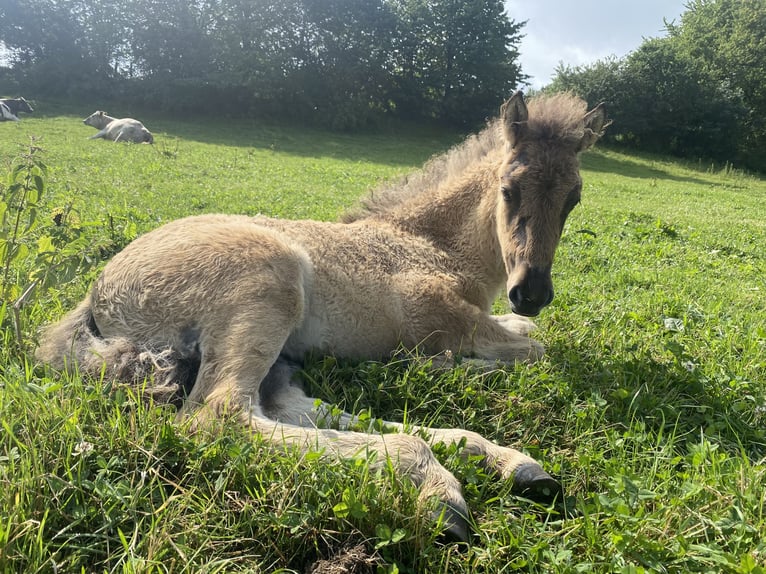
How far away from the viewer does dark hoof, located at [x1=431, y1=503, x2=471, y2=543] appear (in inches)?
69.0

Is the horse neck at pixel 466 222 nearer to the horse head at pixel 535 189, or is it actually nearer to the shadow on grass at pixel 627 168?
the horse head at pixel 535 189

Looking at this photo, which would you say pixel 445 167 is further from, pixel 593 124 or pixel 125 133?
pixel 125 133

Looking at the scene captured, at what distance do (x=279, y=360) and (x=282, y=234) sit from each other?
3.07ft

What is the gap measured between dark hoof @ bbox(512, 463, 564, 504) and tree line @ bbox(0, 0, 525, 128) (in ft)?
108

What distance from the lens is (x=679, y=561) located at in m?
1.56

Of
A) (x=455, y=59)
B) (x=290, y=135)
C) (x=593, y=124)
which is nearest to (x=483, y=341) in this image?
(x=593, y=124)

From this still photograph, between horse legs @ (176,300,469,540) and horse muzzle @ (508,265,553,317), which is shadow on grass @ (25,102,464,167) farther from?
horse legs @ (176,300,469,540)

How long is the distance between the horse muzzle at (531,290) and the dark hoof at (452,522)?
5.31ft

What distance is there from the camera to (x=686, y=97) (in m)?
36.4

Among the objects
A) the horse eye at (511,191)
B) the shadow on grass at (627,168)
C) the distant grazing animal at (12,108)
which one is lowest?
the horse eye at (511,191)

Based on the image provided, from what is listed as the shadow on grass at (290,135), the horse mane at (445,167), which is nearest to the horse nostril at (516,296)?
the horse mane at (445,167)

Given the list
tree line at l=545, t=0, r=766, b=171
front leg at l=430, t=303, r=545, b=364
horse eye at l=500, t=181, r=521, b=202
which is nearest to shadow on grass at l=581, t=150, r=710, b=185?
tree line at l=545, t=0, r=766, b=171

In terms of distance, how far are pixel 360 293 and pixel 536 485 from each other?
1.79 metres

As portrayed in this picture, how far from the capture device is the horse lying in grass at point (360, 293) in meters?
2.35
